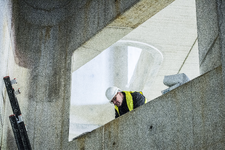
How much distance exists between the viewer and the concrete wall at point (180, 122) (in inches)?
135

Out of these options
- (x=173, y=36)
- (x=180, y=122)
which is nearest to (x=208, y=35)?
(x=180, y=122)

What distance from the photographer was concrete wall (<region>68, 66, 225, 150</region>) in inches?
135

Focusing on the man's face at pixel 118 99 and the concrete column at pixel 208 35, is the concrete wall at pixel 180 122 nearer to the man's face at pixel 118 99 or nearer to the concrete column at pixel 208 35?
the concrete column at pixel 208 35

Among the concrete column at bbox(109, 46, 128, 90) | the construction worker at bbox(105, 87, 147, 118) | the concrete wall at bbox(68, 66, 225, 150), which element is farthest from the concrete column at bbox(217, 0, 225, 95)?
the concrete column at bbox(109, 46, 128, 90)

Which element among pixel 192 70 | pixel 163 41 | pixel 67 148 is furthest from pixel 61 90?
pixel 192 70

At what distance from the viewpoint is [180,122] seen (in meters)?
3.79

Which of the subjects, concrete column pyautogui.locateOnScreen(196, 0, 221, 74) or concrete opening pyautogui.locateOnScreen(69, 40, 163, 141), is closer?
concrete column pyautogui.locateOnScreen(196, 0, 221, 74)

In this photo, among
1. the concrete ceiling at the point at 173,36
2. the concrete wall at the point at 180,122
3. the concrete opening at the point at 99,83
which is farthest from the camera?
the concrete opening at the point at 99,83

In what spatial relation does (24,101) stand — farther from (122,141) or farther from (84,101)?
(84,101)

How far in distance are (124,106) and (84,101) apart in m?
7.59

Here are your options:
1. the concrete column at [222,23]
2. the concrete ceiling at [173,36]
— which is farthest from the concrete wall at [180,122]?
the concrete ceiling at [173,36]

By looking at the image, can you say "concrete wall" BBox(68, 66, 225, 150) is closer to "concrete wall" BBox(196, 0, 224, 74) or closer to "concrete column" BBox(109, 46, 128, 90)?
"concrete wall" BBox(196, 0, 224, 74)

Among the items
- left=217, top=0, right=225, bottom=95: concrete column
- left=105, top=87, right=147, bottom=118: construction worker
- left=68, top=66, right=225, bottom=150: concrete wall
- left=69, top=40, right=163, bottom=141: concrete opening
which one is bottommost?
left=68, top=66, right=225, bottom=150: concrete wall

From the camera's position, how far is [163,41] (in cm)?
984
